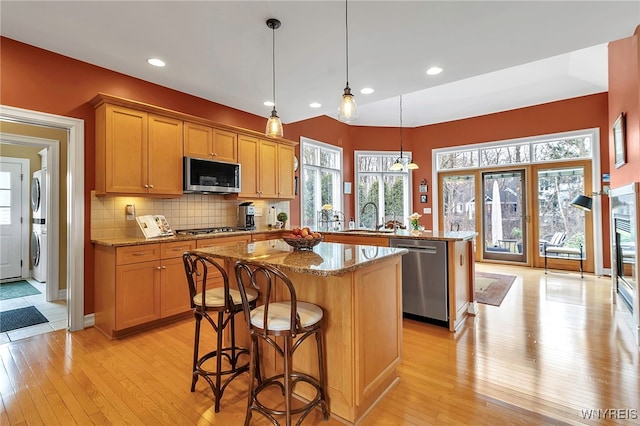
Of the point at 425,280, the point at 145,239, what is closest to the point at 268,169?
the point at 145,239

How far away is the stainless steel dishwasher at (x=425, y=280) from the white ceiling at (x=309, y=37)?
193 cm

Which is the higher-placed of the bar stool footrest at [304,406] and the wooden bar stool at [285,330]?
the wooden bar stool at [285,330]

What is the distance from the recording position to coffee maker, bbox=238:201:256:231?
14.5ft

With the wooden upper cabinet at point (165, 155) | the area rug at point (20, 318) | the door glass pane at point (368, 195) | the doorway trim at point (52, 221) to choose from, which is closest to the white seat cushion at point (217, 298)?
the wooden upper cabinet at point (165, 155)

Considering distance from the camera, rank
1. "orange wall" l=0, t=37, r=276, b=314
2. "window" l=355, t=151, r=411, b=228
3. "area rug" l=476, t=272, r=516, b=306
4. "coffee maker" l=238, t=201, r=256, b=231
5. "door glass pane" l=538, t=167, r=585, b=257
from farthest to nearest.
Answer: "window" l=355, t=151, r=411, b=228
"door glass pane" l=538, t=167, r=585, b=257
"coffee maker" l=238, t=201, r=256, b=231
"area rug" l=476, t=272, r=516, b=306
"orange wall" l=0, t=37, r=276, b=314

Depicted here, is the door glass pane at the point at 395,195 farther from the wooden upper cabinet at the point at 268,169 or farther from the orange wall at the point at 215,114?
the wooden upper cabinet at the point at 268,169

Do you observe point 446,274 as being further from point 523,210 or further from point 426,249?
point 523,210

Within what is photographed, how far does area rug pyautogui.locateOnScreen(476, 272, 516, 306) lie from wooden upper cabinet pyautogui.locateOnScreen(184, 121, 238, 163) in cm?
389

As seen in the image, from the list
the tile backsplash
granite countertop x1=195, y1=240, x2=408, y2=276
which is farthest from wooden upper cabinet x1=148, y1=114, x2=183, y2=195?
granite countertop x1=195, y1=240, x2=408, y2=276

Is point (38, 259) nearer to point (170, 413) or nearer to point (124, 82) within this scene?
point (124, 82)

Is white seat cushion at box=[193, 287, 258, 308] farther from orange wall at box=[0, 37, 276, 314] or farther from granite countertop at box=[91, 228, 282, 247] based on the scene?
orange wall at box=[0, 37, 276, 314]

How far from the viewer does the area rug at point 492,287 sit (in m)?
3.94

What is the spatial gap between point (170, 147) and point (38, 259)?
142 inches

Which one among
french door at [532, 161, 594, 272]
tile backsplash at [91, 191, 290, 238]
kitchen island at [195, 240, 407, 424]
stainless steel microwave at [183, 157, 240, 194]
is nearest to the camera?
kitchen island at [195, 240, 407, 424]
